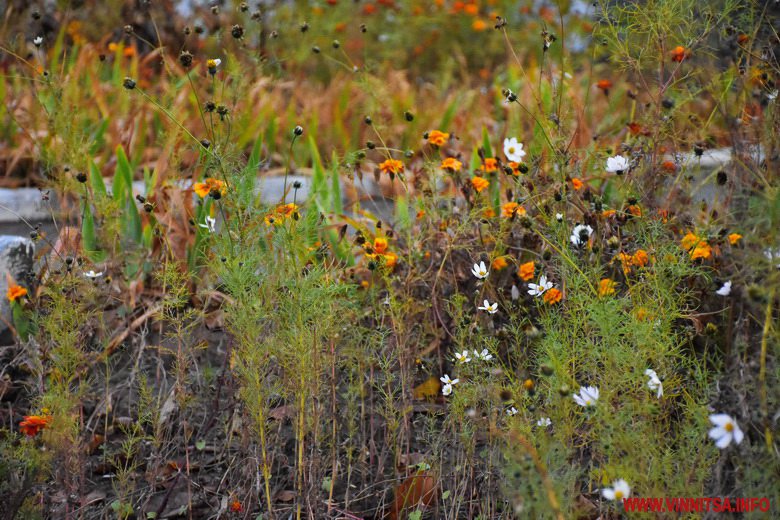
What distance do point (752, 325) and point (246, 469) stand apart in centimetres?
127

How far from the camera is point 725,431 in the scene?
152 centimetres

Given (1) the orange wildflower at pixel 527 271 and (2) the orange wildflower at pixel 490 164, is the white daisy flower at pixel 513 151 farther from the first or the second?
(1) the orange wildflower at pixel 527 271

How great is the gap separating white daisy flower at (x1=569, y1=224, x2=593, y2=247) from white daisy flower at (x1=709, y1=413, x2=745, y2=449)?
809mm

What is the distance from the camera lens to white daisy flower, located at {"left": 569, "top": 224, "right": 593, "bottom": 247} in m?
2.26

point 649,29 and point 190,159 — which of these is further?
point 190,159

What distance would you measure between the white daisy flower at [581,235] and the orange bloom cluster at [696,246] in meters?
0.26

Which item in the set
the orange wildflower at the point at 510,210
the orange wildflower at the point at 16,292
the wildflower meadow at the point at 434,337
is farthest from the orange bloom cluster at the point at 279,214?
the orange wildflower at the point at 16,292

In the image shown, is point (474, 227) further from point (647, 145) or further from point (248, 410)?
point (248, 410)

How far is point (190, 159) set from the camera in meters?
4.14

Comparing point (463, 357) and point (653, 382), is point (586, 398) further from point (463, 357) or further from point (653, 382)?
point (463, 357)

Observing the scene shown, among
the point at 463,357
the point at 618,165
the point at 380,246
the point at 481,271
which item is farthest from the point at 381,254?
the point at 618,165

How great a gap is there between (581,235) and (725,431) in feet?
2.73

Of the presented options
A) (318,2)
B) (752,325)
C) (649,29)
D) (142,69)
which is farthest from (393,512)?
(318,2)

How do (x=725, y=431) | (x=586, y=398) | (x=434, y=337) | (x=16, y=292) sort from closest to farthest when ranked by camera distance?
(x=725, y=431), (x=586, y=398), (x=16, y=292), (x=434, y=337)
